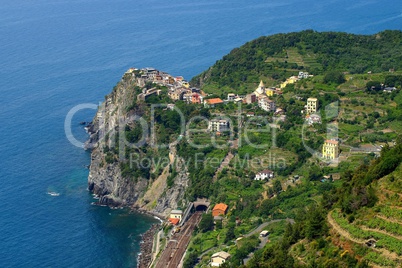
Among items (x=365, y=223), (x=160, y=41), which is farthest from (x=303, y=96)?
(x=160, y=41)

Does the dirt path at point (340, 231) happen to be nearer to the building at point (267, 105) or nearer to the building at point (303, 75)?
the building at point (267, 105)

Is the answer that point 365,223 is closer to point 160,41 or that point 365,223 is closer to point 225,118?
point 225,118

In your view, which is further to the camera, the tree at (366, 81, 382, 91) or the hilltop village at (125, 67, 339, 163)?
the tree at (366, 81, 382, 91)

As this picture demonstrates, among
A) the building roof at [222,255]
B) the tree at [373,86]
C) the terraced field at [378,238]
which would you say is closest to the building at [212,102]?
the tree at [373,86]

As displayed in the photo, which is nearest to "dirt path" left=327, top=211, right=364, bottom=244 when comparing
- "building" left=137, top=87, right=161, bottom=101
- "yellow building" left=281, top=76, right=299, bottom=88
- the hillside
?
"yellow building" left=281, top=76, right=299, bottom=88

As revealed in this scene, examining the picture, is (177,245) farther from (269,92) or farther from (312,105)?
(269,92)

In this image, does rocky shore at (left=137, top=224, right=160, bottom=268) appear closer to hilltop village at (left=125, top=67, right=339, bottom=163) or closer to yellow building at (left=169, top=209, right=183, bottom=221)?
yellow building at (left=169, top=209, right=183, bottom=221)
